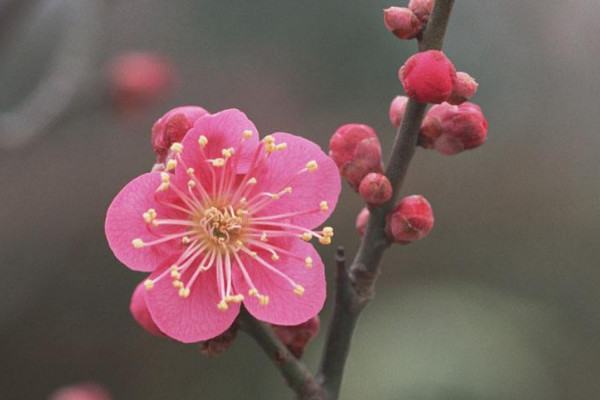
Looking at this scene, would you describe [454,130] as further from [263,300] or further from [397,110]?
[263,300]

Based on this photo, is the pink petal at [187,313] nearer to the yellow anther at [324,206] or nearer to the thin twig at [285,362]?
the thin twig at [285,362]

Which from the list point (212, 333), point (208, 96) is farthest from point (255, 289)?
point (208, 96)

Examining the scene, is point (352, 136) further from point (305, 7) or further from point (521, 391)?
point (305, 7)

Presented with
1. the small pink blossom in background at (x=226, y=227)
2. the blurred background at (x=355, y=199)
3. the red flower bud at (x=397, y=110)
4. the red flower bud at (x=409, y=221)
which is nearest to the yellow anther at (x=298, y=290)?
the small pink blossom in background at (x=226, y=227)

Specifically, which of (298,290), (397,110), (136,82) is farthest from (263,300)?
(136,82)

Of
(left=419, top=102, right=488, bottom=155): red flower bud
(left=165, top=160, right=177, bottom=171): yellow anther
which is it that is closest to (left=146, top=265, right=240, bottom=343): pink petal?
(left=165, top=160, right=177, bottom=171): yellow anther

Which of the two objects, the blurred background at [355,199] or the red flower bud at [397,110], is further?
the blurred background at [355,199]
